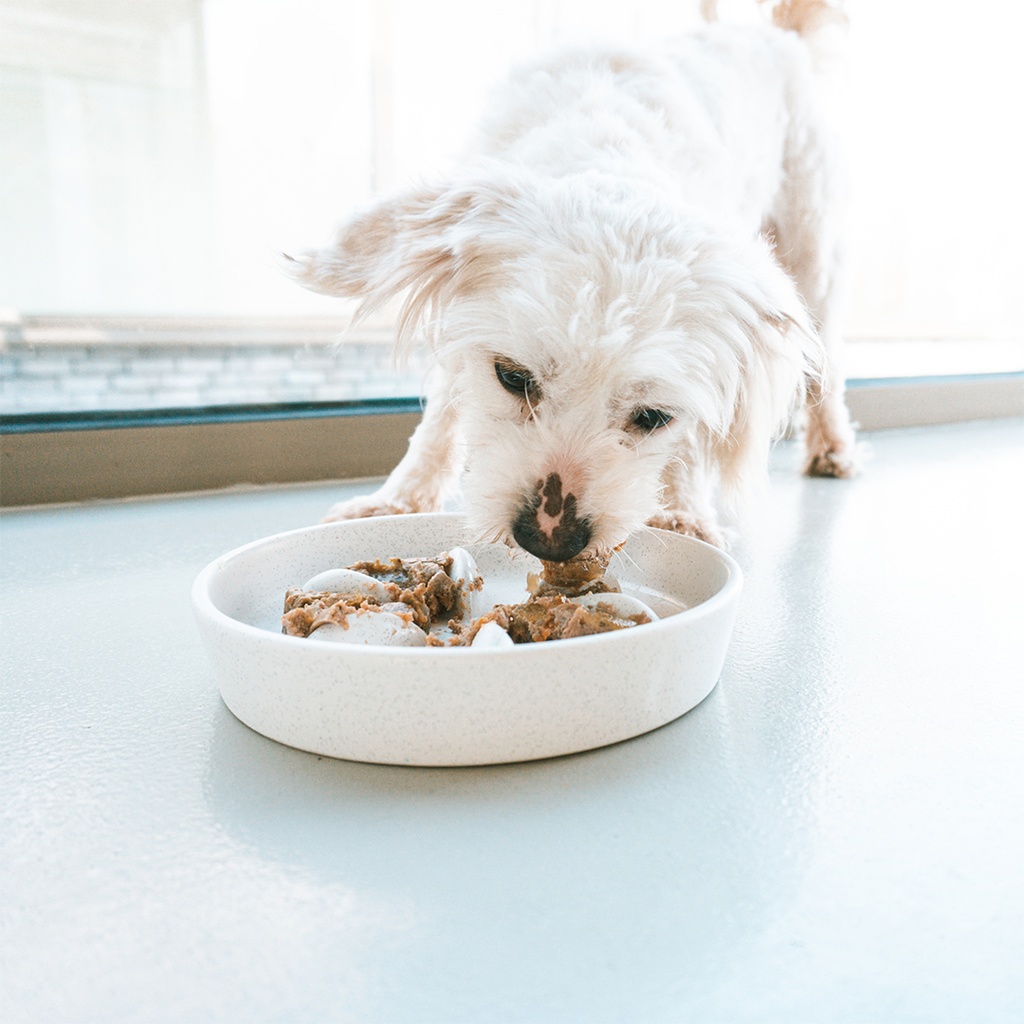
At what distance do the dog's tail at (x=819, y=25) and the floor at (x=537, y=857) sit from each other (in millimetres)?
2074

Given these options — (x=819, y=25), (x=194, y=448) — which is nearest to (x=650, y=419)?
(x=194, y=448)

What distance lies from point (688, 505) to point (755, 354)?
0.38 metres

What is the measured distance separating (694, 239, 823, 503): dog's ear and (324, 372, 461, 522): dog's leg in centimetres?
54

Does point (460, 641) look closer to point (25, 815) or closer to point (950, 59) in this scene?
point (25, 815)

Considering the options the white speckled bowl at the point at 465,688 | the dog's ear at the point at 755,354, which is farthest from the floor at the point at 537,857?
the dog's ear at the point at 755,354

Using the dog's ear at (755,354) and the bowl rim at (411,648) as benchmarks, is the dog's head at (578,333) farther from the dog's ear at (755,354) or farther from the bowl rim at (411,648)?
the bowl rim at (411,648)

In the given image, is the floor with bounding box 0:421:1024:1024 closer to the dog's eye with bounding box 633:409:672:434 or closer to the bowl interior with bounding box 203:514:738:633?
the bowl interior with bounding box 203:514:738:633

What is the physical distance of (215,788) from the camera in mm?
707

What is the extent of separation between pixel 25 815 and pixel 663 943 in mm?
488

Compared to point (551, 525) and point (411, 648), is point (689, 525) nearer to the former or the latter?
point (551, 525)

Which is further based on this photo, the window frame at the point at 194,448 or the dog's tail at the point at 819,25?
the dog's tail at the point at 819,25

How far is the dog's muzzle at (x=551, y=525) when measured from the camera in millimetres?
1030

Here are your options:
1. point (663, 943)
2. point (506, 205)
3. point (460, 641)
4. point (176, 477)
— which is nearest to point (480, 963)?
point (663, 943)

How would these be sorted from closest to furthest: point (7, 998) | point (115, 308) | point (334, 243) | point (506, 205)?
point (7, 998)
point (506, 205)
point (334, 243)
point (115, 308)
